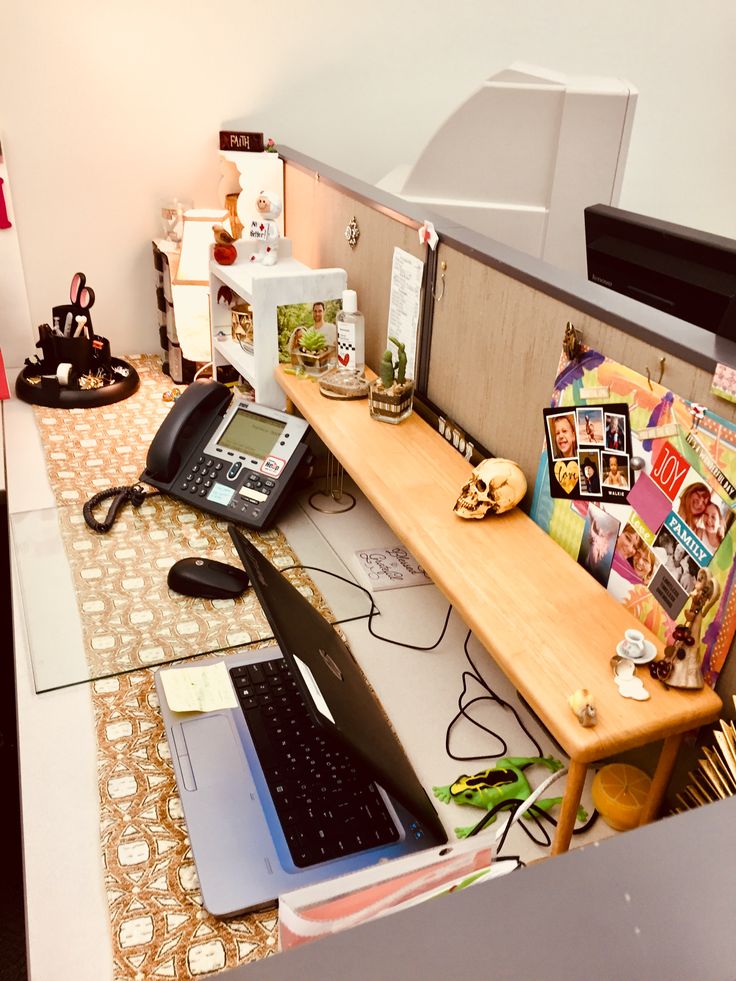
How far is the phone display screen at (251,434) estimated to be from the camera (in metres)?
→ 1.56

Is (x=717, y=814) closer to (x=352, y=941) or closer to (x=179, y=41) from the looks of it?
(x=352, y=941)

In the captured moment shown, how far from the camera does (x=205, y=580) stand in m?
1.31

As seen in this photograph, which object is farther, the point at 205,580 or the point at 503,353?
the point at 205,580

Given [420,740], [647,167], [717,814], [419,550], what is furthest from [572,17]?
[717,814]

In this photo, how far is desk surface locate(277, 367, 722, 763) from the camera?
81 centimetres

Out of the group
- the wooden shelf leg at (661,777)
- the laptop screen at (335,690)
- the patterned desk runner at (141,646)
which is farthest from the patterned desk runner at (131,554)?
the wooden shelf leg at (661,777)

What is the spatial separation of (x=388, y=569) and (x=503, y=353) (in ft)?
1.47

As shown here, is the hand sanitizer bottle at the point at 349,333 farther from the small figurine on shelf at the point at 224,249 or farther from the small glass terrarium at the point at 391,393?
the small figurine on shelf at the point at 224,249

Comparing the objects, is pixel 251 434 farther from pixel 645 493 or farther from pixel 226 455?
pixel 645 493

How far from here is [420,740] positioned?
108 cm

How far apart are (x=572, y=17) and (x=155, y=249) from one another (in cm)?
145

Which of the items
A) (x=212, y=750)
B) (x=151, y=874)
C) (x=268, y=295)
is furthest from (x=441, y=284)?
(x=151, y=874)

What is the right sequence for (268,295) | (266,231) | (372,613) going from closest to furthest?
(372,613) < (268,295) < (266,231)

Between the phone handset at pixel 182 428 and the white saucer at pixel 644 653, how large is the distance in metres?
0.97
